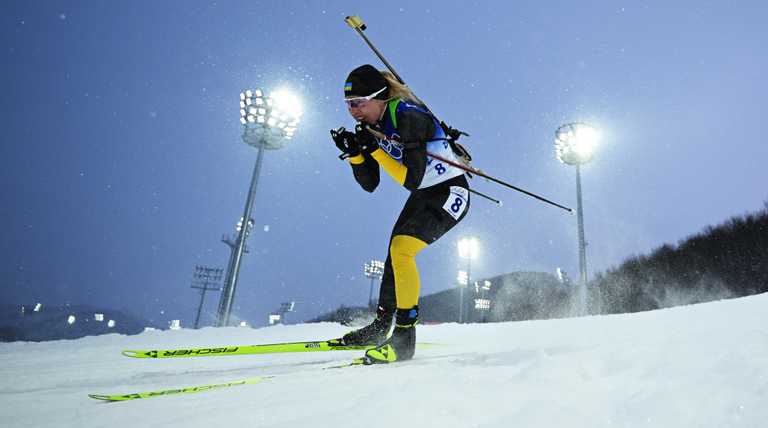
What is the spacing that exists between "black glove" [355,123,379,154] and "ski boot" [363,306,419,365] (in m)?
1.33

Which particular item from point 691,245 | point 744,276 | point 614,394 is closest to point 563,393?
point 614,394

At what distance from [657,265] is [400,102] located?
30.8 metres

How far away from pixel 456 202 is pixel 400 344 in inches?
48.4

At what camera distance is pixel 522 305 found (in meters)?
44.7

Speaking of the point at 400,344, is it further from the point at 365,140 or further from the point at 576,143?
the point at 576,143

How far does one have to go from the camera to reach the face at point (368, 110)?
3398 millimetres

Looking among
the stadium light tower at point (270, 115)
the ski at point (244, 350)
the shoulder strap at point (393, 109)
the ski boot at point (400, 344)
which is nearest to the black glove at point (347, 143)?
the shoulder strap at point (393, 109)

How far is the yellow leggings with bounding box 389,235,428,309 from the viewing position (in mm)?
3115

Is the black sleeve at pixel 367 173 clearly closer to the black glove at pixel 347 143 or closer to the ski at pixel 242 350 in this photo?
the black glove at pixel 347 143

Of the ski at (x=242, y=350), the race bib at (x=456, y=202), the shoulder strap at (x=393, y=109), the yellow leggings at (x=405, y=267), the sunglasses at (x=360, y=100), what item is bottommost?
the ski at (x=242, y=350)

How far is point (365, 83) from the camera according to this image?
3.36m

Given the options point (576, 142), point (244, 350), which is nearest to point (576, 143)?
point (576, 142)

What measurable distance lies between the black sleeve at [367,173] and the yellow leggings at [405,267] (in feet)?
2.37

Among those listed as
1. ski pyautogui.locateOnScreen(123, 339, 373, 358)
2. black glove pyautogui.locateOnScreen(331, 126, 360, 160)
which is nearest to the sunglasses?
black glove pyautogui.locateOnScreen(331, 126, 360, 160)
